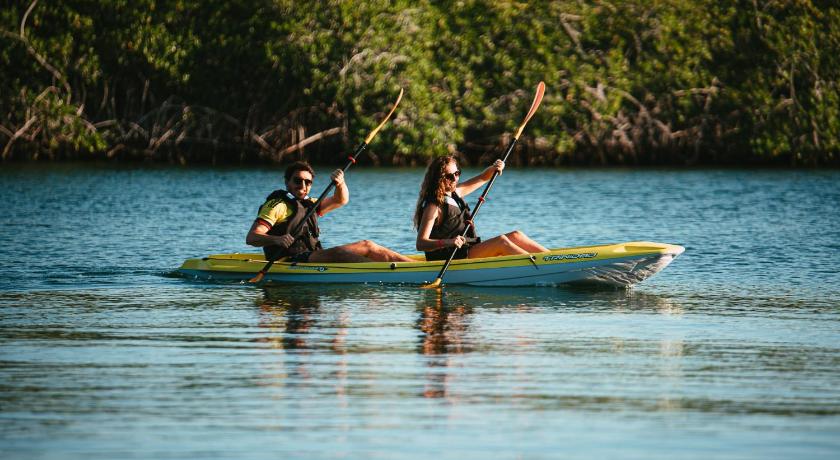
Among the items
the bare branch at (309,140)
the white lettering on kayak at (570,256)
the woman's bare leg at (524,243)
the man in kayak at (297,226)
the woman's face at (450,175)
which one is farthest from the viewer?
the bare branch at (309,140)

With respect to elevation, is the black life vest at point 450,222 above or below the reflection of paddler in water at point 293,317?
above

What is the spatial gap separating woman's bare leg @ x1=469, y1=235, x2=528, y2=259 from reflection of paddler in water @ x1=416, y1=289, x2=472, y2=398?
1.90 ft

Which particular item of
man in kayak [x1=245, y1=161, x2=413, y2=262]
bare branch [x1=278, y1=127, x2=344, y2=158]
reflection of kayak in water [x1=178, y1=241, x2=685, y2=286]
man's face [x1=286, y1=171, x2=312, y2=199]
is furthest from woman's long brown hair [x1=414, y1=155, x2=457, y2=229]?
bare branch [x1=278, y1=127, x2=344, y2=158]

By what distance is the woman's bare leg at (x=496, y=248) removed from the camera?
12094 millimetres

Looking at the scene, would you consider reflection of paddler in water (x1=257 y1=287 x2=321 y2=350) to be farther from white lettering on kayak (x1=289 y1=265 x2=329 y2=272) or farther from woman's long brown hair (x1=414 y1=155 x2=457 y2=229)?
woman's long brown hair (x1=414 y1=155 x2=457 y2=229)

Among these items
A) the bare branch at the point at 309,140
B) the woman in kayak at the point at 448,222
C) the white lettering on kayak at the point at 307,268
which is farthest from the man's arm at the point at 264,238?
the bare branch at the point at 309,140

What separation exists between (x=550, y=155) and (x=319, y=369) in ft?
89.0

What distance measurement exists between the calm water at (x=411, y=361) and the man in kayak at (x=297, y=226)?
0.34 metres

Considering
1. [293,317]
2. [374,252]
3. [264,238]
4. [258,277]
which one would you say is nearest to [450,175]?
[374,252]

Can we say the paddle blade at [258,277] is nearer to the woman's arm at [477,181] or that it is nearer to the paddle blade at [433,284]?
the paddle blade at [433,284]

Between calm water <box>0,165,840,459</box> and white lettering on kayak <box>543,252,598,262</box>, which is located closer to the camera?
calm water <box>0,165,840,459</box>

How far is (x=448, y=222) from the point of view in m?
12.0

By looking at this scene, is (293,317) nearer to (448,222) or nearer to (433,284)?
(433,284)

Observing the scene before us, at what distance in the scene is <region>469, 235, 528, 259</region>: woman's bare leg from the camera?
12094mm
